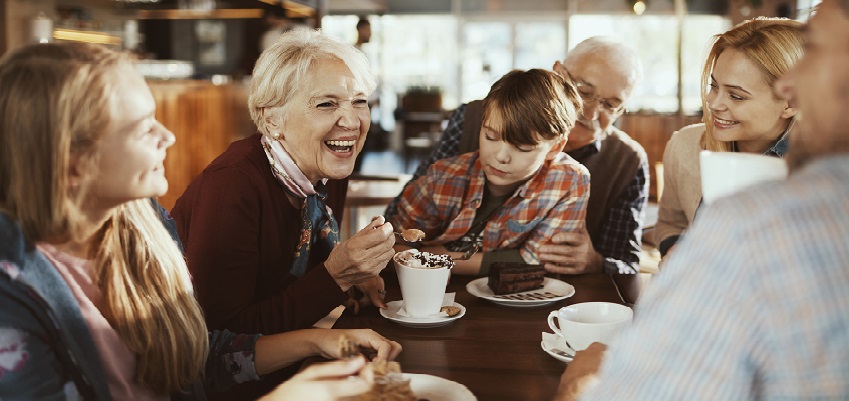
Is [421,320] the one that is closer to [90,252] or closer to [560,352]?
[560,352]

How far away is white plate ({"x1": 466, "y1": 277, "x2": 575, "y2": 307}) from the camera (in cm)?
163

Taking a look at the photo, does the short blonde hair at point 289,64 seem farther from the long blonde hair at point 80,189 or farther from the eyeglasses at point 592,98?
the eyeglasses at point 592,98

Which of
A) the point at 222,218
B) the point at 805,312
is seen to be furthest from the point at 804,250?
the point at 222,218

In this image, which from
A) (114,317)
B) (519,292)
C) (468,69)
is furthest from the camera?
(468,69)

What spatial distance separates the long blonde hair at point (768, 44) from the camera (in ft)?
Result: 6.29

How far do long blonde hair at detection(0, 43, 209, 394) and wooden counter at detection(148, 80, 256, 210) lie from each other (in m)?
4.58

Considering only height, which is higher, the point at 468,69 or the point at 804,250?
the point at 468,69

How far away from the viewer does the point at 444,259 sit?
1.56 meters

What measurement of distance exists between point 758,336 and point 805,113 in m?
0.21

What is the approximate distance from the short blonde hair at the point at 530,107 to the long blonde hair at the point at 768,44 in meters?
0.47

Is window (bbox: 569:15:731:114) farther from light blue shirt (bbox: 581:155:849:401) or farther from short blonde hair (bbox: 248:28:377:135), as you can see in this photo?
light blue shirt (bbox: 581:155:849:401)

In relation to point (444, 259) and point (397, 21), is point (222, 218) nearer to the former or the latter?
point (444, 259)

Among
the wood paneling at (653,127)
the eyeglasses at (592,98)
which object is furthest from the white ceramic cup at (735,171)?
the wood paneling at (653,127)

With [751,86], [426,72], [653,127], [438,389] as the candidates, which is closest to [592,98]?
[751,86]
